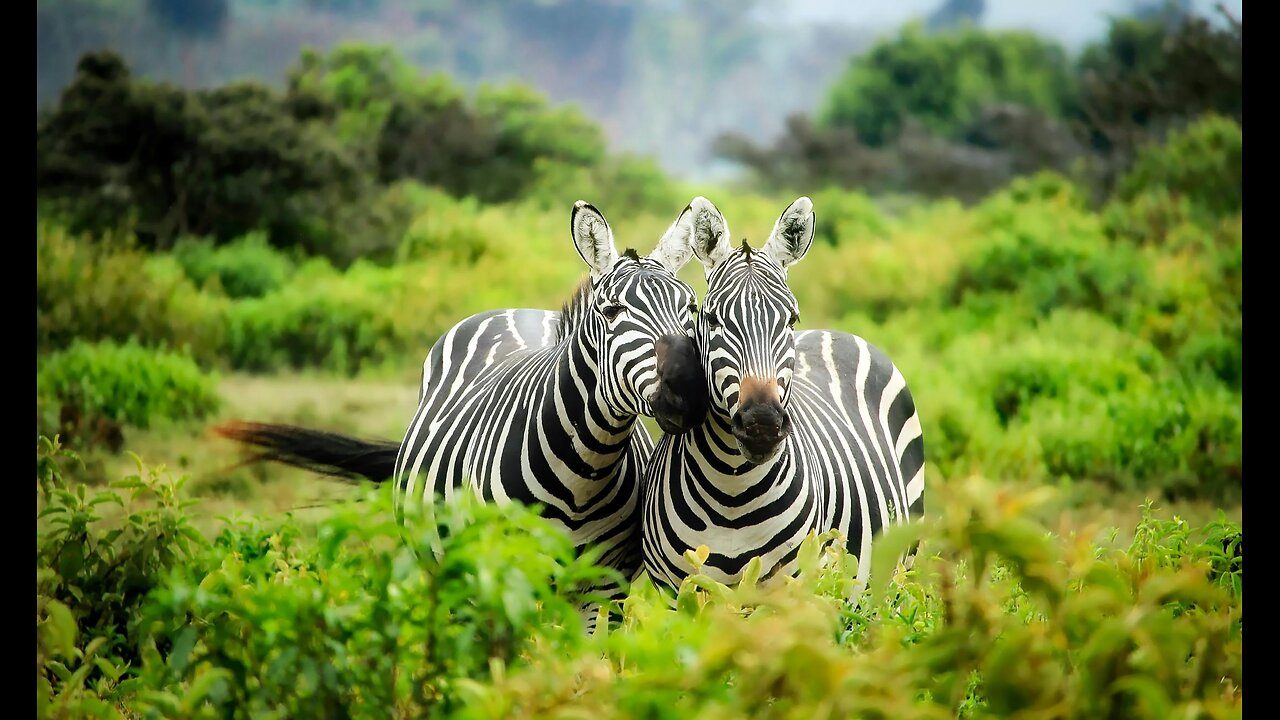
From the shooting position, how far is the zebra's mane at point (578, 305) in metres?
3.26

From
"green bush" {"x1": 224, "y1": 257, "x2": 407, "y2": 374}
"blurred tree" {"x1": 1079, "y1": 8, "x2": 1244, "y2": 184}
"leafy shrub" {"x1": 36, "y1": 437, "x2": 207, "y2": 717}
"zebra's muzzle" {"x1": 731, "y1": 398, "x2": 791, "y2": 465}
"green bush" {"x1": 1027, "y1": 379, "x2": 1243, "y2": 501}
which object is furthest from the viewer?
"blurred tree" {"x1": 1079, "y1": 8, "x2": 1244, "y2": 184}

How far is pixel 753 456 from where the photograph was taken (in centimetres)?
284

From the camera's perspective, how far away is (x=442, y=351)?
457 centimetres

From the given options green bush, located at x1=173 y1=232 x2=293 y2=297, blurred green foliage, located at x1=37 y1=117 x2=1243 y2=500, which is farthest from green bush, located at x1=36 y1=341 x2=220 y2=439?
green bush, located at x1=173 y1=232 x2=293 y2=297

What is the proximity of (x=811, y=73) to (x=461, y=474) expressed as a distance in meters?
53.2

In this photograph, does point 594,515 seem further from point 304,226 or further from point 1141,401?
point 304,226

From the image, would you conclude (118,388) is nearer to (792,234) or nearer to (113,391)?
(113,391)

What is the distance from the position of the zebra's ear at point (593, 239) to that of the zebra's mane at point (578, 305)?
5cm

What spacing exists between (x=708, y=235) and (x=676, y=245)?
0.12 m

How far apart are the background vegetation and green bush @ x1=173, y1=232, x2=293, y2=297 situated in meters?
0.04

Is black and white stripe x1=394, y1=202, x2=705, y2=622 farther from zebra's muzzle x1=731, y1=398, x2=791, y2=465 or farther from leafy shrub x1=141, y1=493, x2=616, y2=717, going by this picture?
leafy shrub x1=141, y1=493, x2=616, y2=717

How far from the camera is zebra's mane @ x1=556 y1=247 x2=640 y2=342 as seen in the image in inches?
128

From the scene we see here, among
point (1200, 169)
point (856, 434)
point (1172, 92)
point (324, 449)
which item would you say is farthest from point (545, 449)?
point (1172, 92)

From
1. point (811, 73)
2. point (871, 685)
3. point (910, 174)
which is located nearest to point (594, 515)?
point (871, 685)
